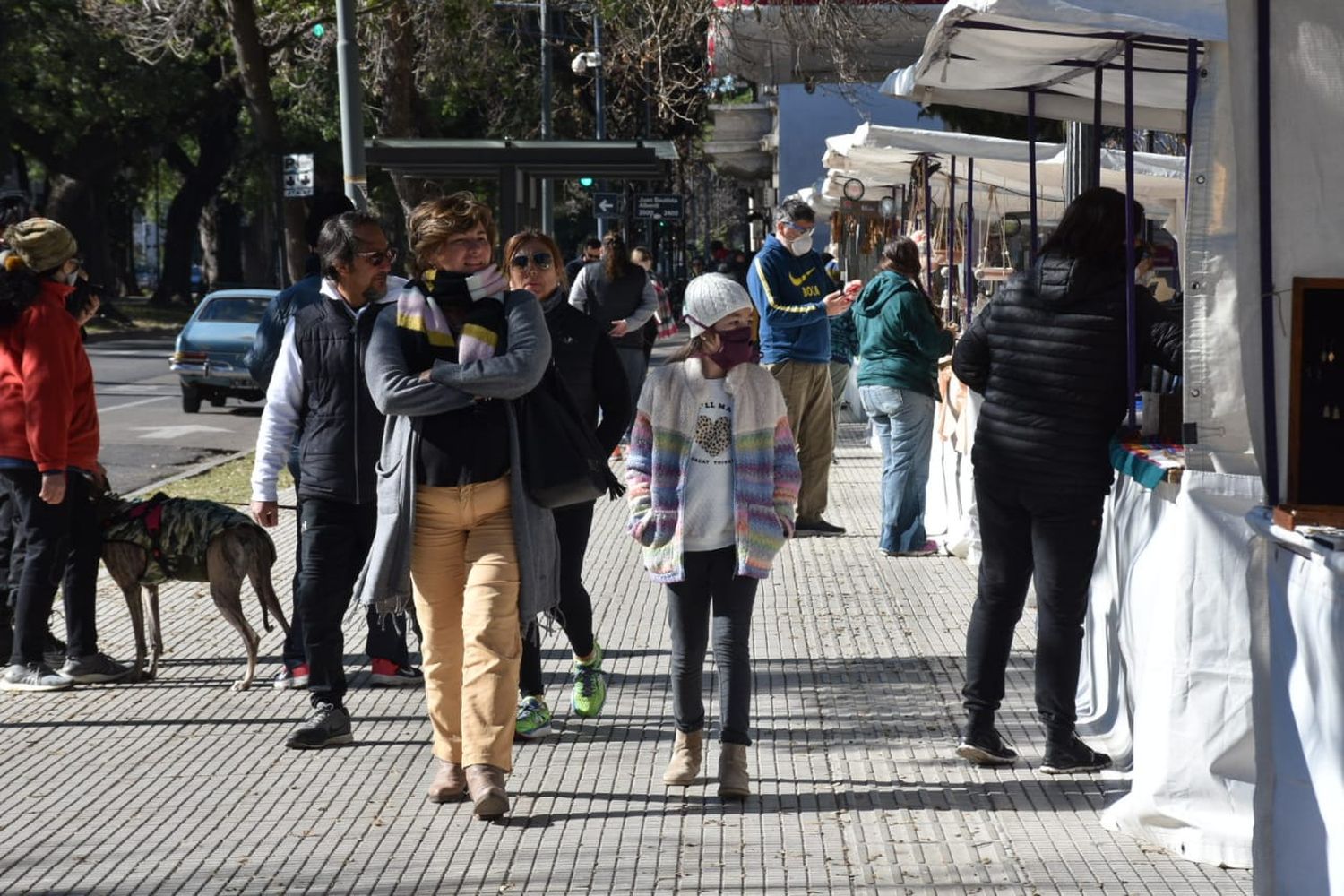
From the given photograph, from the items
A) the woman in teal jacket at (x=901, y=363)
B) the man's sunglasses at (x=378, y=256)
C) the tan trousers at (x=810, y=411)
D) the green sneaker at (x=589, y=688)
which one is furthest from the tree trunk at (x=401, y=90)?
the green sneaker at (x=589, y=688)

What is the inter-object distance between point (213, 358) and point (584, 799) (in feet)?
57.3

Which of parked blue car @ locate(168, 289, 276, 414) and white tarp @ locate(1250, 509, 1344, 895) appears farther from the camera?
parked blue car @ locate(168, 289, 276, 414)

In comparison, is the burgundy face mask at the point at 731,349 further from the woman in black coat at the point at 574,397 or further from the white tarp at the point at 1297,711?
the white tarp at the point at 1297,711

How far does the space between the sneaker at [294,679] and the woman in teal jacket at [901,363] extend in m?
4.12

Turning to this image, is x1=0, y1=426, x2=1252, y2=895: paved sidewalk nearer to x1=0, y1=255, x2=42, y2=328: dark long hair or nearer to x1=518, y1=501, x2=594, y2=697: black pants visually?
x1=518, y1=501, x2=594, y2=697: black pants

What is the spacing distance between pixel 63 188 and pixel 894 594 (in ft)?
144

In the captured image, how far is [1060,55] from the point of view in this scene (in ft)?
21.2

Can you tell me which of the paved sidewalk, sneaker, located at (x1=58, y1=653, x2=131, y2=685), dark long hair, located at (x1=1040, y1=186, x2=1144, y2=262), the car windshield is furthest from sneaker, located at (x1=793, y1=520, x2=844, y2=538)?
the car windshield

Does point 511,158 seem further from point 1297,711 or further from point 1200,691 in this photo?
point 1297,711

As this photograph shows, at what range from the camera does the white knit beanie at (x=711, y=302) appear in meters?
5.65

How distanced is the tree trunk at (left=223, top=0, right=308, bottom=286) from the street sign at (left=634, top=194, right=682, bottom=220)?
993 centimetres

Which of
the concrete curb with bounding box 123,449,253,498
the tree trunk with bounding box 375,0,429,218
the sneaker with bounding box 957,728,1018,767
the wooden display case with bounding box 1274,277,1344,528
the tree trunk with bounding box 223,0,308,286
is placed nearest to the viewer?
the wooden display case with bounding box 1274,277,1344,528

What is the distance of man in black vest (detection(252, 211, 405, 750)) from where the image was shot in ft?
21.3

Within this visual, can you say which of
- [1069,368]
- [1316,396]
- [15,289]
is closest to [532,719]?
[1069,368]
